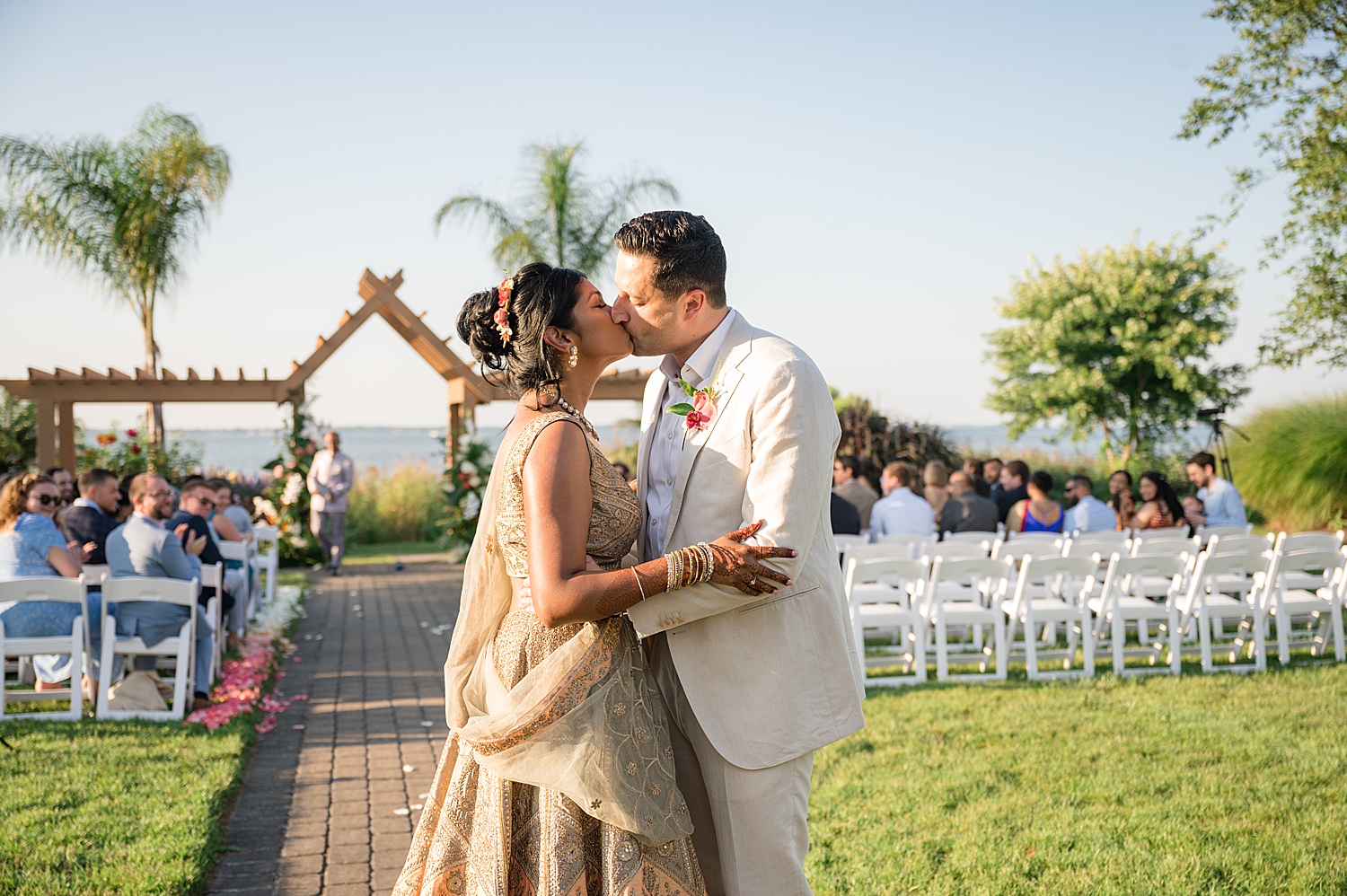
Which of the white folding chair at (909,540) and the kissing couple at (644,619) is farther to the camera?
the white folding chair at (909,540)

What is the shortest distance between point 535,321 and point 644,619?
2.61 ft

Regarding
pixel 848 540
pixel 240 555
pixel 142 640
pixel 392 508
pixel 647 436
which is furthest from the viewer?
pixel 392 508

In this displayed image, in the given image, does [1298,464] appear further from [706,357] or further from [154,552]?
[706,357]

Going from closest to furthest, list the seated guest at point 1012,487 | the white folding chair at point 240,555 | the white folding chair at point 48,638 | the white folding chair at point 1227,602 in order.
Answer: the white folding chair at point 48,638 → the white folding chair at point 1227,602 → the white folding chair at point 240,555 → the seated guest at point 1012,487

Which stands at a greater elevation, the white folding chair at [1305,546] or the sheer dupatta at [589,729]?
the sheer dupatta at [589,729]

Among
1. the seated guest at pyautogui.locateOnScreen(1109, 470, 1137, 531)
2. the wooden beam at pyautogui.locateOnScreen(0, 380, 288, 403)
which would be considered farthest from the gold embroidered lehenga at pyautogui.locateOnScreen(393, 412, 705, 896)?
the wooden beam at pyautogui.locateOnScreen(0, 380, 288, 403)

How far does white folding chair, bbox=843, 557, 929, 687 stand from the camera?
7.12m

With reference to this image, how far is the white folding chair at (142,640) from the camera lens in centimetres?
A: 641

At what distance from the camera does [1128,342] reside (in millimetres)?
23125

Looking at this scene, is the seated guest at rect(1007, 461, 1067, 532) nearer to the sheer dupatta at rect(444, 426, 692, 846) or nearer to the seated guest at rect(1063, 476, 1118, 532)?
the seated guest at rect(1063, 476, 1118, 532)

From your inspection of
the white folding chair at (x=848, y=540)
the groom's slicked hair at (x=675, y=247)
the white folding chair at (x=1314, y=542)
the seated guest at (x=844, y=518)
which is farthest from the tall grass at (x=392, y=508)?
the groom's slicked hair at (x=675, y=247)

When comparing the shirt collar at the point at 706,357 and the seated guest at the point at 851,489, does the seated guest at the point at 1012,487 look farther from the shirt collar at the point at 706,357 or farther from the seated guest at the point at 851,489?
the shirt collar at the point at 706,357

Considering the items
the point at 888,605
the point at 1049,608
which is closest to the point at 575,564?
the point at 888,605

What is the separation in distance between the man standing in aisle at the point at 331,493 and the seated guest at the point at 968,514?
8947 mm
